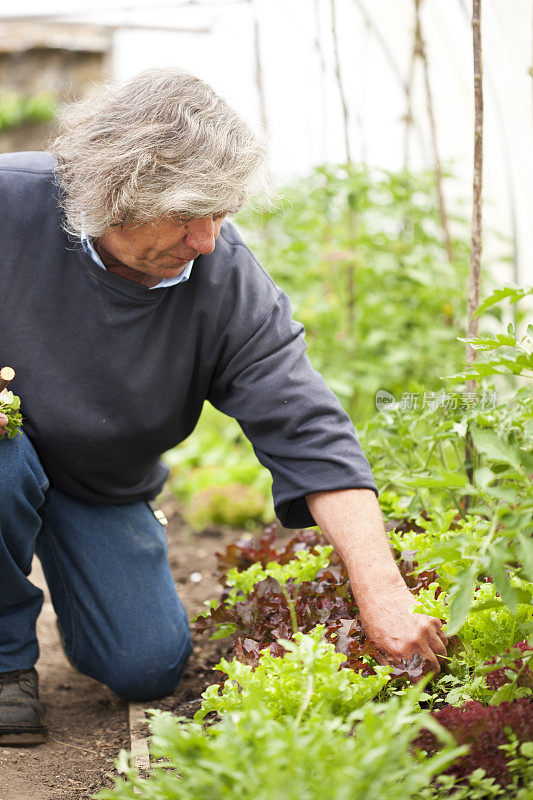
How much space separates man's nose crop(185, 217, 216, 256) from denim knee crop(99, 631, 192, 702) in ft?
3.83

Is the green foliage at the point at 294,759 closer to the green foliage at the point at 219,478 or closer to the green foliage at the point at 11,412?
the green foliage at the point at 11,412

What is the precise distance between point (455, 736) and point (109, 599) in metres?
1.33

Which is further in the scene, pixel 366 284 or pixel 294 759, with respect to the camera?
pixel 366 284

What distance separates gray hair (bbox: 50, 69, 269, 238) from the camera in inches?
71.7

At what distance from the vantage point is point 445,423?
196 cm

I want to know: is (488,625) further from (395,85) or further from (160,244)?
(395,85)

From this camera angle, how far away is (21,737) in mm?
2064

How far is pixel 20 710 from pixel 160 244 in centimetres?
122

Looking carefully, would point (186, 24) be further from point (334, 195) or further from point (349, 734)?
point (349, 734)

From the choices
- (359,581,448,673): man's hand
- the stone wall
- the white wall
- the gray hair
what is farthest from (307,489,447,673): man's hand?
the stone wall

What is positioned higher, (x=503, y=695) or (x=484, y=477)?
(x=484, y=477)

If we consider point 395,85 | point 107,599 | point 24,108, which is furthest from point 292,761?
point 24,108

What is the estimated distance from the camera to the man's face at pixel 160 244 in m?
1.88

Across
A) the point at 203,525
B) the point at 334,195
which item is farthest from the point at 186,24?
the point at 203,525
